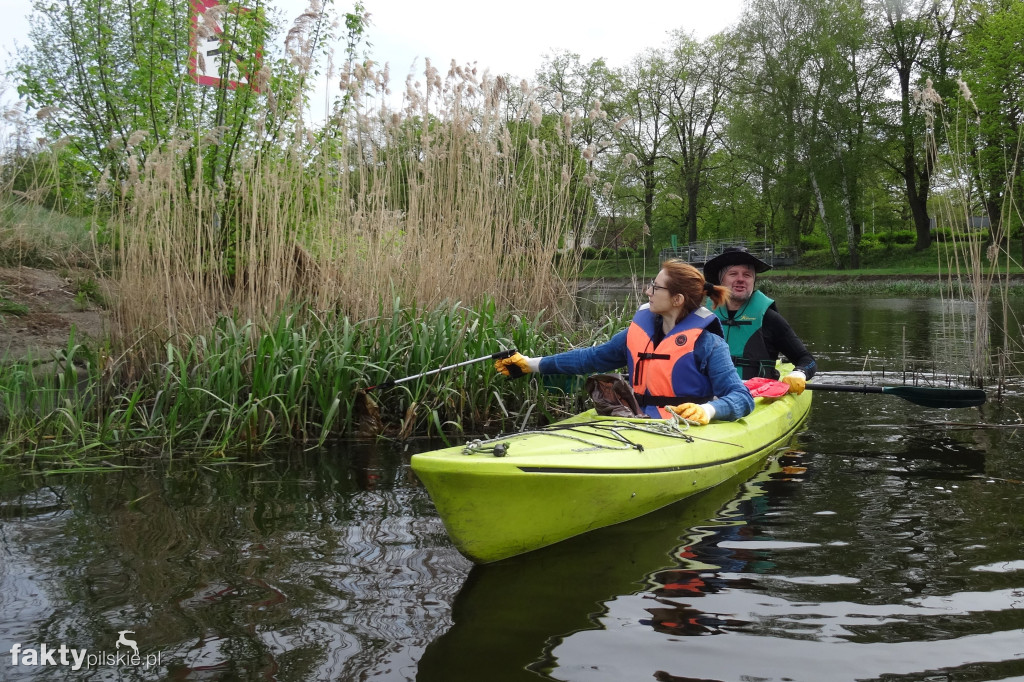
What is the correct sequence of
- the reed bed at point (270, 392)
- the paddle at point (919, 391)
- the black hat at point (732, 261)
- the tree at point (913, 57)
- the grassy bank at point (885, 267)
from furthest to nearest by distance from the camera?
the tree at point (913, 57)
the grassy bank at point (885, 267)
the black hat at point (732, 261)
the paddle at point (919, 391)
the reed bed at point (270, 392)

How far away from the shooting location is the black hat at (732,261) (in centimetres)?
555

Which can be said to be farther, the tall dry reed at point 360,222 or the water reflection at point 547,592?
→ the tall dry reed at point 360,222

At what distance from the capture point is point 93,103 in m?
6.00

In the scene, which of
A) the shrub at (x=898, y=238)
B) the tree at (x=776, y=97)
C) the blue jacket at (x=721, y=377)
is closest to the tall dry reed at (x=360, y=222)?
the blue jacket at (x=721, y=377)

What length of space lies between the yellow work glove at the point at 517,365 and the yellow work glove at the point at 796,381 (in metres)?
1.81

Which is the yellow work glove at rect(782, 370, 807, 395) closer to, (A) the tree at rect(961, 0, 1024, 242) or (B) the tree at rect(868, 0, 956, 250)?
(A) the tree at rect(961, 0, 1024, 242)

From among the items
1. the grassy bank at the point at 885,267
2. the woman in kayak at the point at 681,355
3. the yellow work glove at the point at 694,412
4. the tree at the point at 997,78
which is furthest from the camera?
the grassy bank at the point at 885,267

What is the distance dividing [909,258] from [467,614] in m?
29.1

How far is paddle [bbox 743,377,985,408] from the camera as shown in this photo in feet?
17.4

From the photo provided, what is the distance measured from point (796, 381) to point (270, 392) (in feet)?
10.8

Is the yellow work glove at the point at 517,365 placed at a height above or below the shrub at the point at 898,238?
below

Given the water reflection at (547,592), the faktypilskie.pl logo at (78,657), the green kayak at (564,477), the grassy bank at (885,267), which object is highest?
the grassy bank at (885,267)

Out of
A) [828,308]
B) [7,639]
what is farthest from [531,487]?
[828,308]

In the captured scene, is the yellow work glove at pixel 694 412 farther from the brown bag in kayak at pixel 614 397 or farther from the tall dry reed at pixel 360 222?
the tall dry reed at pixel 360 222
